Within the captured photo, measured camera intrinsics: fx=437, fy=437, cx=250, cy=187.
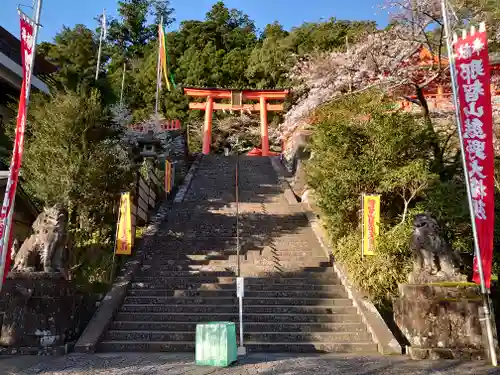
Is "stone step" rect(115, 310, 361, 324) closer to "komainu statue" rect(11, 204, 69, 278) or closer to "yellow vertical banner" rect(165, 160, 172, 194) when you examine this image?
"komainu statue" rect(11, 204, 69, 278)

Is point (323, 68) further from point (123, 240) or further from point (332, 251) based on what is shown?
point (123, 240)

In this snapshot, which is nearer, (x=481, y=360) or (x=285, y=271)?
(x=481, y=360)

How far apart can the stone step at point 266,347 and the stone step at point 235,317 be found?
0.78m

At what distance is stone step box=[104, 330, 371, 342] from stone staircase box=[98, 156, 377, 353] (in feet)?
0.06

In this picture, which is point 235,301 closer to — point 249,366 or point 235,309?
point 235,309

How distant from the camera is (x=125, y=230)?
10195 mm

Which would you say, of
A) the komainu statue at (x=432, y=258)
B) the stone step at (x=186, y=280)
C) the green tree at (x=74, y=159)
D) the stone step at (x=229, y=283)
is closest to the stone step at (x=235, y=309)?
the stone step at (x=229, y=283)

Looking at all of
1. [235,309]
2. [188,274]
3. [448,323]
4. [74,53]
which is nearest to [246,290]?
[235,309]

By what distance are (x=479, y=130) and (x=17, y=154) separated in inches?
273

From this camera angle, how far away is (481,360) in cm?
647

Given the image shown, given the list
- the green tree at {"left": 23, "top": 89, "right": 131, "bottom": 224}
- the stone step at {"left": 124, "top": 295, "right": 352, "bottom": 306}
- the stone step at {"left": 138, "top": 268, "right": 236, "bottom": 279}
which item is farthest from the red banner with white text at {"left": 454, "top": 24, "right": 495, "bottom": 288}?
the green tree at {"left": 23, "top": 89, "right": 131, "bottom": 224}

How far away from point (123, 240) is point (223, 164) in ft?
43.3

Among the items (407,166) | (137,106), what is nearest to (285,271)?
(407,166)

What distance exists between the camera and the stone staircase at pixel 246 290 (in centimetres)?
758
